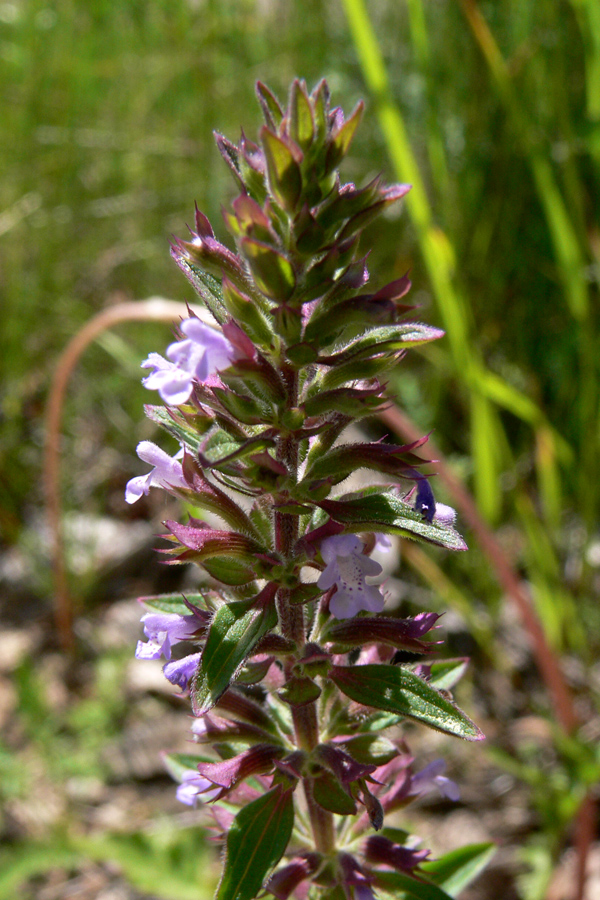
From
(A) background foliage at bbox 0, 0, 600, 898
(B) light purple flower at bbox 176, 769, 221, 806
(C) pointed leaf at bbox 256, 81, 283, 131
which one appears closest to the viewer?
(C) pointed leaf at bbox 256, 81, 283, 131

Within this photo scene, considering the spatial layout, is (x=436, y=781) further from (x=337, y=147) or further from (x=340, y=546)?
(x=337, y=147)

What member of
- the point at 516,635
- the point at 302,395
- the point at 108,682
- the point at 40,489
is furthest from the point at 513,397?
the point at 40,489

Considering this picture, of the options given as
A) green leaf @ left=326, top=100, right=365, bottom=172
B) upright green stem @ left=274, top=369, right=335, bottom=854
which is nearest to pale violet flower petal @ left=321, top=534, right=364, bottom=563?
upright green stem @ left=274, top=369, right=335, bottom=854

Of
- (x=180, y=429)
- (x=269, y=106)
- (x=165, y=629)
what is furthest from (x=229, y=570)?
(x=269, y=106)

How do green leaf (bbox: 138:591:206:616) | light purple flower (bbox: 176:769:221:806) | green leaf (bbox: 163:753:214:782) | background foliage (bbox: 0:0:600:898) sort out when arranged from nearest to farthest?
1. green leaf (bbox: 138:591:206:616)
2. light purple flower (bbox: 176:769:221:806)
3. green leaf (bbox: 163:753:214:782)
4. background foliage (bbox: 0:0:600:898)

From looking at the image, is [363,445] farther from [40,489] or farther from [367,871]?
[40,489]

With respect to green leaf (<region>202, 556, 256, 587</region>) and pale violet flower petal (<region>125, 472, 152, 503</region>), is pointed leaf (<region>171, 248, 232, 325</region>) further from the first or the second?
green leaf (<region>202, 556, 256, 587</region>)
